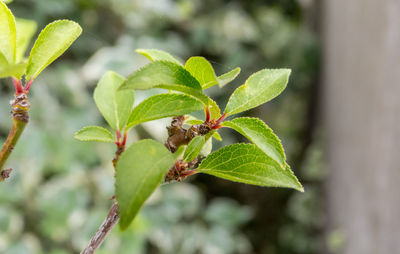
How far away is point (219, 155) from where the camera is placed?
0.82 ft

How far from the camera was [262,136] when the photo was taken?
0.24m

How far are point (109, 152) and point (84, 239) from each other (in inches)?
12.3

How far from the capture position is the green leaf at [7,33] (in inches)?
9.1

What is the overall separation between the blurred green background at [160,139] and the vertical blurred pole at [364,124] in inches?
7.9

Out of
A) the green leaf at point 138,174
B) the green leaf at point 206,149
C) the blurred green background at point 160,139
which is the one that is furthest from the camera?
the blurred green background at point 160,139

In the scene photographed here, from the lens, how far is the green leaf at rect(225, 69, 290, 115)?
25 cm

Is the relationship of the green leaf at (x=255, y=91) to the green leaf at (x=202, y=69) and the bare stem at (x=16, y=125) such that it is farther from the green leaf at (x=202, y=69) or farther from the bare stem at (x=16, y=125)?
the bare stem at (x=16, y=125)

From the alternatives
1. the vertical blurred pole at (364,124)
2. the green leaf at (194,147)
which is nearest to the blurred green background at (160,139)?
the vertical blurred pole at (364,124)

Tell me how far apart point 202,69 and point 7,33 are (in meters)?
0.12

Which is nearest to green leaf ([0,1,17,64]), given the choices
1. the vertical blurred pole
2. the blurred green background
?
the blurred green background

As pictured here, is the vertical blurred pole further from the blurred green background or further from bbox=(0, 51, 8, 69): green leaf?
bbox=(0, 51, 8, 69): green leaf

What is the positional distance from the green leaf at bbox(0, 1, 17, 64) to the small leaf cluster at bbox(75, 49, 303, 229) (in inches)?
2.7

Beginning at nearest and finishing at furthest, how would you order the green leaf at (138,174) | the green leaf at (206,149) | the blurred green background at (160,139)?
1. the green leaf at (138,174)
2. the green leaf at (206,149)
3. the blurred green background at (160,139)

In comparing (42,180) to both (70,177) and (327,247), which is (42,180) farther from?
(327,247)
